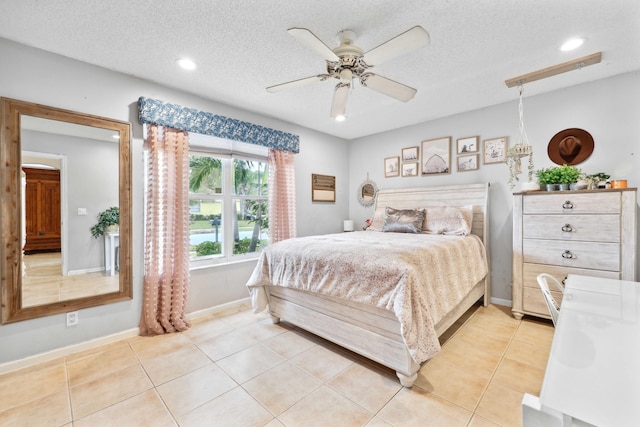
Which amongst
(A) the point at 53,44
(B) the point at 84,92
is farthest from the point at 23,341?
(A) the point at 53,44

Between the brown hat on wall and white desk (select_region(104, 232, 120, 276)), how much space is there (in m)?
4.63

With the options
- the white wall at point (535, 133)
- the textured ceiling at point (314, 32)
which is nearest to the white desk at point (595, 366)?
the textured ceiling at point (314, 32)

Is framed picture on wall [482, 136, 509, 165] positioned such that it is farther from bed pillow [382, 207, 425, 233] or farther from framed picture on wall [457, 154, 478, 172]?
bed pillow [382, 207, 425, 233]

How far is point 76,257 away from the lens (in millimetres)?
2455

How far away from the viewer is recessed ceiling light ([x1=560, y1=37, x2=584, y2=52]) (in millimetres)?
2104

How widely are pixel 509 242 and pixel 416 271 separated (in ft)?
7.36

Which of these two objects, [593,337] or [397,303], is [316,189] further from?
[593,337]

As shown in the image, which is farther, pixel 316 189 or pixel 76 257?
pixel 316 189

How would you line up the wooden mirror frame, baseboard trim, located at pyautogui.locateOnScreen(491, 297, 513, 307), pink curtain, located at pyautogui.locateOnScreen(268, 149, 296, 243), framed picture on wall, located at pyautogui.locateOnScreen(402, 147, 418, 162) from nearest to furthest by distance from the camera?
baseboard trim, located at pyautogui.locateOnScreen(491, 297, 513, 307) < pink curtain, located at pyautogui.locateOnScreen(268, 149, 296, 243) < framed picture on wall, located at pyautogui.locateOnScreen(402, 147, 418, 162) < the wooden mirror frame

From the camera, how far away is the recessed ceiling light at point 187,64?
92.7 inches

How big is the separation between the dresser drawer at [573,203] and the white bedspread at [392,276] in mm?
721

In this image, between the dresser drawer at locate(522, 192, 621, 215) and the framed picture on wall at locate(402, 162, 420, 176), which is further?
the framed picture on wall at locate(402, 162, 420, 176)

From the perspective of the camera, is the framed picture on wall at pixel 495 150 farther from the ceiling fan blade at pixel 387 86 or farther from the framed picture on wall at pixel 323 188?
the framed picture on wall at pixel 323 188

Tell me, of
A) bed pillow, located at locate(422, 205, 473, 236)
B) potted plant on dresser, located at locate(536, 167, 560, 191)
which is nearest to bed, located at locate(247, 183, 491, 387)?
bed pillow, located at locate(422, 205, 473, 236)
